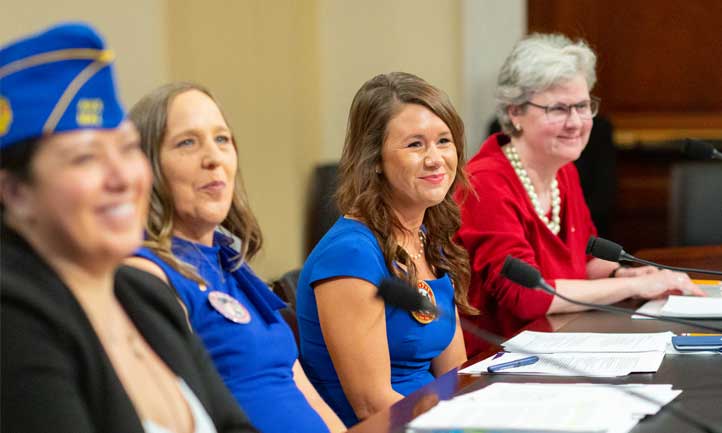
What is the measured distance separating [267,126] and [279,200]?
36 cm

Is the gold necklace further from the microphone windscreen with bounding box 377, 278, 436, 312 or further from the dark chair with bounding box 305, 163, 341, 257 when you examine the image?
the dark chair with bounding box 305, 163, 341, 257

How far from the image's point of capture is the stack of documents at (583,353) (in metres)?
1.99

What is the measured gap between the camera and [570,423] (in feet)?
4.94

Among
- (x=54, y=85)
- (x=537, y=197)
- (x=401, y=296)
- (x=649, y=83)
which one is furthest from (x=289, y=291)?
(x=649, y=83)

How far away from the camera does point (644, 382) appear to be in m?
1.91

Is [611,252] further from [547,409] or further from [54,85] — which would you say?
[54,85]

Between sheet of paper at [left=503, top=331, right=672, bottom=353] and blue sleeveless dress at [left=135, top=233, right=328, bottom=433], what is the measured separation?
1.69ft

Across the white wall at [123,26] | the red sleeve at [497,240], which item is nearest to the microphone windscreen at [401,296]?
the red sleeve at [497,240]

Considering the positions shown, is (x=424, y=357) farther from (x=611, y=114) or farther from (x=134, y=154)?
(x=611, y=114)

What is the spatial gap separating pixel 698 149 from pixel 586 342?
567mm

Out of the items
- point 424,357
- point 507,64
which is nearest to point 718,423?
point 424,357

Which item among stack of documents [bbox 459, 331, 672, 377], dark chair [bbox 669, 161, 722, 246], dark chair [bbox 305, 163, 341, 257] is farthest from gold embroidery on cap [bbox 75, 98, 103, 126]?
dark chair [bbox 305, 163, 341, 257]

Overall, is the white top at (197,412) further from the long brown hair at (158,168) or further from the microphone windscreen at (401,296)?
the long brown hair at (158,168)

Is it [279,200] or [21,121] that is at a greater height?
[21,121]
